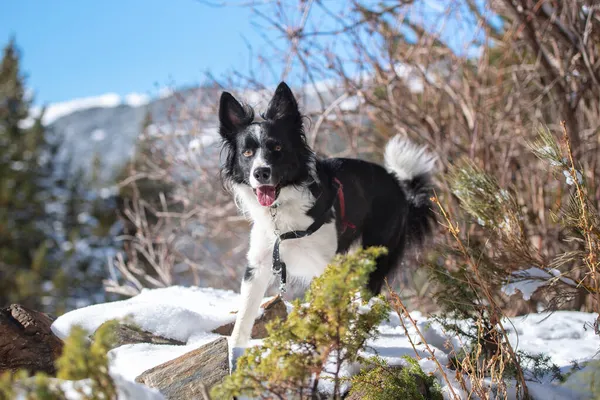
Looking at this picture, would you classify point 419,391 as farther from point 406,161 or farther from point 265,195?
point 406,161

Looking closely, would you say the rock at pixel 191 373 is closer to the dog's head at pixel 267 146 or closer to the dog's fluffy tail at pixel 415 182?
the dog's head at pixel 267 146

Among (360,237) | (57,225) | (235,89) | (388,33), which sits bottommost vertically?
(57,225)

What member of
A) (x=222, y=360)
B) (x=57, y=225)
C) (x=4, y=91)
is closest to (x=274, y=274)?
(x=222, y=360)

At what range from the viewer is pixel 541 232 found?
219 inches

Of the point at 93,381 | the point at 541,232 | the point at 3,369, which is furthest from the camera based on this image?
the point at 541,232

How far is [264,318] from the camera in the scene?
388 centimetres

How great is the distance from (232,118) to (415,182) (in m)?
1.96

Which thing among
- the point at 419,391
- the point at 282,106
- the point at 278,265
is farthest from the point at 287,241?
the point at 419,391

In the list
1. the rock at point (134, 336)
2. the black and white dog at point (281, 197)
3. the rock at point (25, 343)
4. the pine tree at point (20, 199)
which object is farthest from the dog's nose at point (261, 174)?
the pine tree at point (20, 199)

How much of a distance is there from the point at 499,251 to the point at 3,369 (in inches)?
126

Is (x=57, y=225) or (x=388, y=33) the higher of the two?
(x=388, y=33)

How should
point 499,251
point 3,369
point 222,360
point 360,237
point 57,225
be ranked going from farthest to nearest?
point 57,225 < point 360,237 < point 499,251 < point 3,369 < point 222,360

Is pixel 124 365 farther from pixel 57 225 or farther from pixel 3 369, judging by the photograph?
pixel 57 225

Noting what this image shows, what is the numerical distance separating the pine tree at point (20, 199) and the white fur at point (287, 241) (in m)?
16.3
